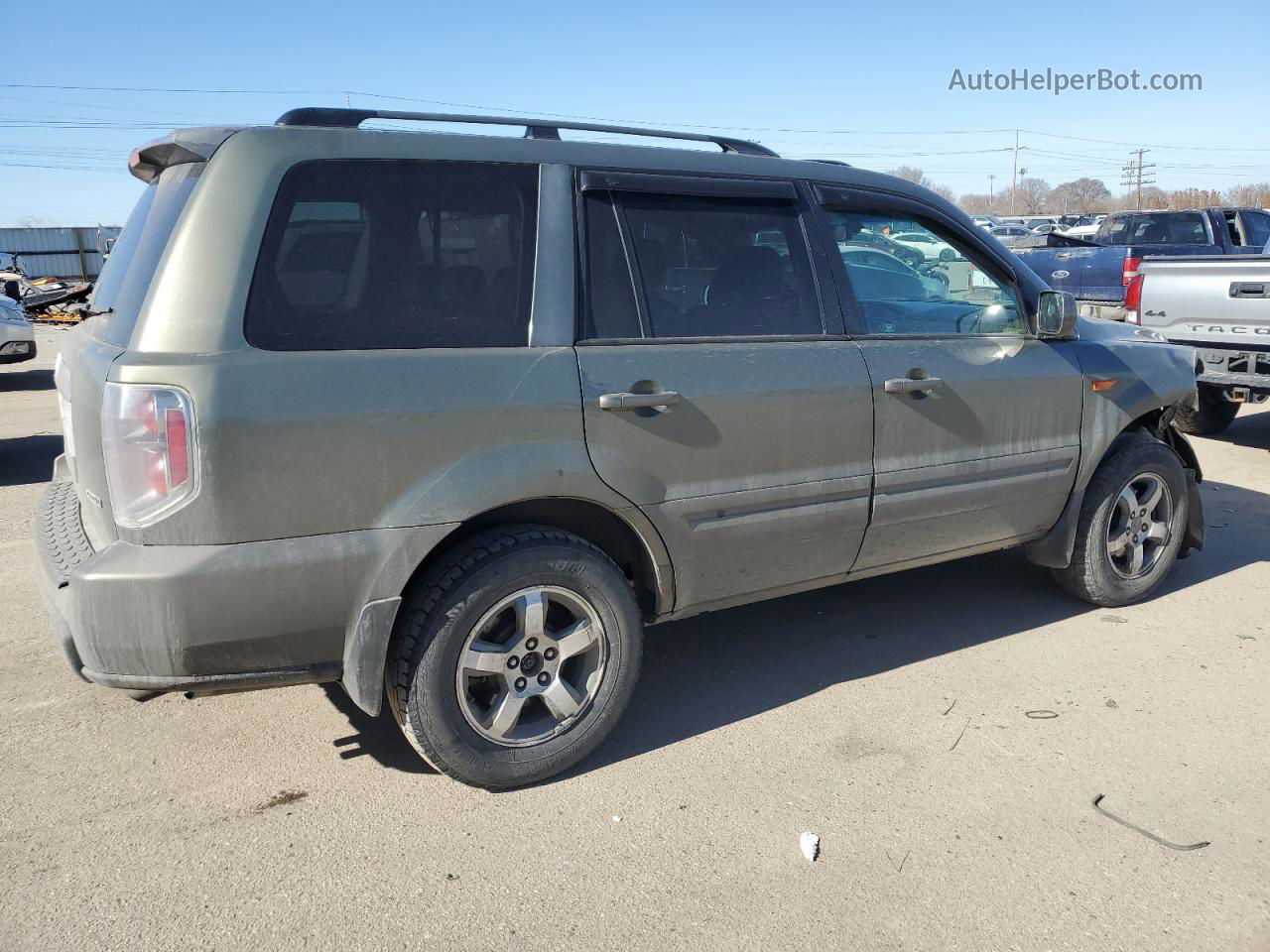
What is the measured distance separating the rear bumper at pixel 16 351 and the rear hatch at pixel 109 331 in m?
9.31

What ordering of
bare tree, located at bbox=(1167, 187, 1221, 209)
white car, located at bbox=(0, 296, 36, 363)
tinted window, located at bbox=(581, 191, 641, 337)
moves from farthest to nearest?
bare tree, located at bbox=(1167, 187, 1221, 209) < white car, located at bbox=(0, 296, 36, 363) < tinted window, located at bbox=(581, 191, 641, 337)

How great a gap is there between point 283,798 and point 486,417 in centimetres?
135

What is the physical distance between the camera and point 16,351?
11.4 m

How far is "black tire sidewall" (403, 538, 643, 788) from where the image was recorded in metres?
3.04

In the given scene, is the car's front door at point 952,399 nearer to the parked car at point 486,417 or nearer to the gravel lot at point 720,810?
the parked car at point 486,417

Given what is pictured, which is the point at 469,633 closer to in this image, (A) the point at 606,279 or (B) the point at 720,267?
(A) the point at 606,279

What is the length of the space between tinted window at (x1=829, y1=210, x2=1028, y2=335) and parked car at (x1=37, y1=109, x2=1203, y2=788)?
0.07ft

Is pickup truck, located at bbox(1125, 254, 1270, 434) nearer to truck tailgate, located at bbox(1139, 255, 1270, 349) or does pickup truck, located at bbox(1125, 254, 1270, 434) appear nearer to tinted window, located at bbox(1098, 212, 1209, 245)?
truck tailgate, located at bbox(1139, 255, 1270, 349)

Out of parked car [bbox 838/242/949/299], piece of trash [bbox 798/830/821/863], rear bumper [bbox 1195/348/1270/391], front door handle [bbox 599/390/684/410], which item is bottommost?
piece of trash [bbox 798/830/821/863]

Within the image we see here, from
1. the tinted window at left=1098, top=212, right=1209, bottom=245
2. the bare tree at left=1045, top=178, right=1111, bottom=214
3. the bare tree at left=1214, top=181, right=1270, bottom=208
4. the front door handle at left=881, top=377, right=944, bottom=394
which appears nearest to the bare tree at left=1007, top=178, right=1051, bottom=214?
the bare tree at left=1045, top=178, right=1111, bottom=214

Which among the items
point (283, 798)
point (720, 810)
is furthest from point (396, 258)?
point (720, 810)

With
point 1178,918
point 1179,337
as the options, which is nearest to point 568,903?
point 1178,918

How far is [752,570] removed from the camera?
366 cm

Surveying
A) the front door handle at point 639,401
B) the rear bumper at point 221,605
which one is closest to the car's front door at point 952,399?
Answer: the front door handle at point 639,401
